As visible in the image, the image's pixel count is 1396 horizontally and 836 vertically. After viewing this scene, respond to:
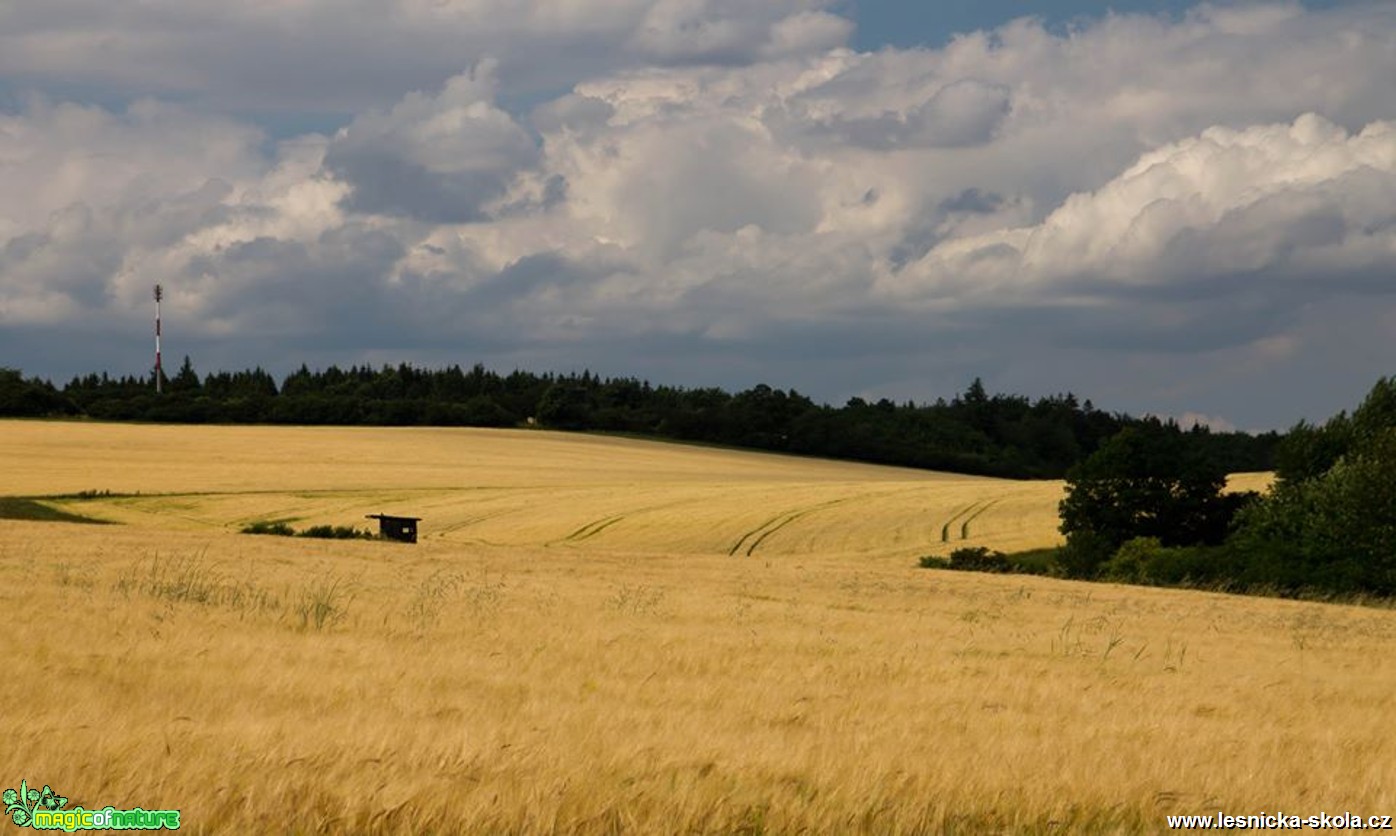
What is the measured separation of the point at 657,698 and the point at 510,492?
62425mm

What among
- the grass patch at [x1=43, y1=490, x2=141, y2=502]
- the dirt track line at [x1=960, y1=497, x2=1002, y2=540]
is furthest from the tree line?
the grass patch at [x1=43, y1=490, x2=141, y2=502]

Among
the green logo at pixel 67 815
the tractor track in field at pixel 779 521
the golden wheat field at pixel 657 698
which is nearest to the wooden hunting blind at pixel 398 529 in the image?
the tractor track in field at pixel 779 521

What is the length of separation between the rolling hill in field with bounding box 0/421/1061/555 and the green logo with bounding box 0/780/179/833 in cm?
4459

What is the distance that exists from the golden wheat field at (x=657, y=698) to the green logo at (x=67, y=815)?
136 millimetres

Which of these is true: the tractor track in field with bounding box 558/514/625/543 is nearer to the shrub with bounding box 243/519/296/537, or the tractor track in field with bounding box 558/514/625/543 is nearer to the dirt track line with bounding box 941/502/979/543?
the shrub with bounding box 243/519/296/537

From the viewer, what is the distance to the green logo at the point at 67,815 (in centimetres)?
630

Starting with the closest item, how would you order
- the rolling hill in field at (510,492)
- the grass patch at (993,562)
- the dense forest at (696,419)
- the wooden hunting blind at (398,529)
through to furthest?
1. the grass patch at (993,562)
2. the wooden hunting blind at (398,529)
3. the rolling hill in field at (510,492)
4. the dense forest at (696,419)

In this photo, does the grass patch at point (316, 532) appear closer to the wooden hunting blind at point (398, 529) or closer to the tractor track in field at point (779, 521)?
the wooden hunting blind at point (398, 529)

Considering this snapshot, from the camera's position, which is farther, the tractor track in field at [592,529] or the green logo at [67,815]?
the tractor track in field at [592,529]

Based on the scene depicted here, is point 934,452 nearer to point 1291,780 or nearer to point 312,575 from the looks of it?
point 312,575

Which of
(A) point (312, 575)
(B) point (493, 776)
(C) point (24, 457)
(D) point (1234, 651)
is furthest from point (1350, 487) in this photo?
(C) point (24, 457)

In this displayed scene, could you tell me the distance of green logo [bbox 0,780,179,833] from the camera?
20.7 ft

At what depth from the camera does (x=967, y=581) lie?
129 feet

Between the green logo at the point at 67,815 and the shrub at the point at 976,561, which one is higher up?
the green logo at the point at 67,815
